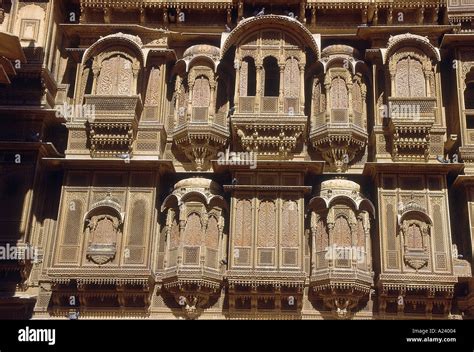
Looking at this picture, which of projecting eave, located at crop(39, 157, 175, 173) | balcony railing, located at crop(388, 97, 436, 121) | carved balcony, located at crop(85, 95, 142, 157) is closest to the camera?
projecting eave, located at crop(39, 157, 175, 173)

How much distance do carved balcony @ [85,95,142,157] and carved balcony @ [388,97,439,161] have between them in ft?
23.0

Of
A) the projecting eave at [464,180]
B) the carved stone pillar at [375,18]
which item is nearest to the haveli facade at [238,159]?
the carved stone pillar at [375,18]

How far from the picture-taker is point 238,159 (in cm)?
1884

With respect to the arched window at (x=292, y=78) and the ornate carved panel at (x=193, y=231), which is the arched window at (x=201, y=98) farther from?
the ornate carved panel at (x=193, y=231)

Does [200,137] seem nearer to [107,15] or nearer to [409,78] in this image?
[107,15]

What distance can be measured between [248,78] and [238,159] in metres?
2.62

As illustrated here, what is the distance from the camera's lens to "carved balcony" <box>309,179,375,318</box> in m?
17.1

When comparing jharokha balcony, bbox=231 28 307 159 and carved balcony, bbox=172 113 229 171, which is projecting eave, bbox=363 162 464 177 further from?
carved balcony, bbox=172 113 229 171

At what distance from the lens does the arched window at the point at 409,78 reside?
19016 millimetres

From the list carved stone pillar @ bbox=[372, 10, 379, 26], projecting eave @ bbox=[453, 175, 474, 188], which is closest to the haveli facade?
carved stone pillar @ bbox=[372, 10, 379, 26]

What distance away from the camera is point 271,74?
20.3 meters

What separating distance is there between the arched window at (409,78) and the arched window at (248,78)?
13.3 ft

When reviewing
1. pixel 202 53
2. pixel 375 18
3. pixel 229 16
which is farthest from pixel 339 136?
pixel 229 16
